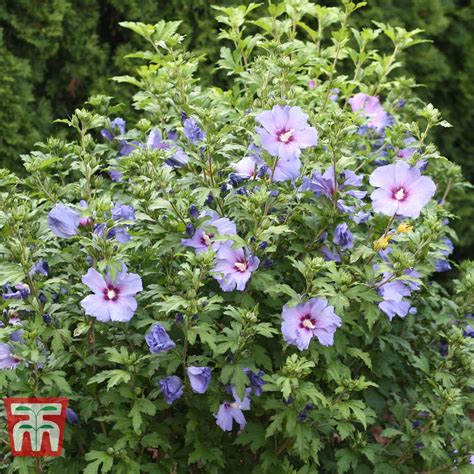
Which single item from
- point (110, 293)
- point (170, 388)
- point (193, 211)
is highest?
point (193, 211)

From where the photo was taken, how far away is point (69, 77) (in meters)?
4.63

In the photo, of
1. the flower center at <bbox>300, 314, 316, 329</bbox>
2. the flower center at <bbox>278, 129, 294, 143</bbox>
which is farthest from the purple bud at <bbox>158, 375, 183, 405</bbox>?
the flower center at <bbox>278, 129, 294, 143</bbox>

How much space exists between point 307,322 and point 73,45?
9.42 feet

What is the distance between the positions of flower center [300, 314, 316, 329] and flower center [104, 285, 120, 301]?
0.56m

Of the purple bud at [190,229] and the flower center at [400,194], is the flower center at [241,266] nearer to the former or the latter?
the purple bud at [190,229]

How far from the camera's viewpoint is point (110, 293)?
2.21 metres

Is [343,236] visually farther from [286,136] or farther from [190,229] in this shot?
[190,229]

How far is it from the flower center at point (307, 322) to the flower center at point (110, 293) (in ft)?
1.83

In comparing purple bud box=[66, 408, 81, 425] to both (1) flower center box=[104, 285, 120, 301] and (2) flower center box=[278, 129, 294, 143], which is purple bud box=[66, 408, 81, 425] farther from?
(2) flower center box=[278, 129, 294, 143]

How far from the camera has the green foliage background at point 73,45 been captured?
4.34 meters

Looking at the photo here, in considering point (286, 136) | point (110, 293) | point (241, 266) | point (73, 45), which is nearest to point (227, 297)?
point (241, 266)

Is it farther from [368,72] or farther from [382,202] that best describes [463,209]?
[382,202]

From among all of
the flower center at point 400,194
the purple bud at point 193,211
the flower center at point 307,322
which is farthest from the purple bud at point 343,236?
the purple bud at point 193,211

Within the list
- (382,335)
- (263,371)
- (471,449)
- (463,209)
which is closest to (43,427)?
(263,371)
